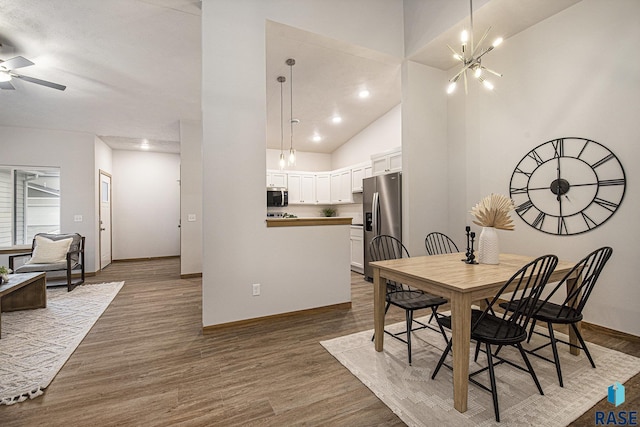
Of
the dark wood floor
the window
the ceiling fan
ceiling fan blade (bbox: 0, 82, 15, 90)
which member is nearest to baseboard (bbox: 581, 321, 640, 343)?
the dark wood floor

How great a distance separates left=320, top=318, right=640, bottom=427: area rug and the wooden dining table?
13 cm

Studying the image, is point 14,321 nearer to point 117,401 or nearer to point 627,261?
point 117,401

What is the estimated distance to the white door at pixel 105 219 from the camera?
20.4 feet

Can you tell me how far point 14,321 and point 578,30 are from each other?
6802 millimetres

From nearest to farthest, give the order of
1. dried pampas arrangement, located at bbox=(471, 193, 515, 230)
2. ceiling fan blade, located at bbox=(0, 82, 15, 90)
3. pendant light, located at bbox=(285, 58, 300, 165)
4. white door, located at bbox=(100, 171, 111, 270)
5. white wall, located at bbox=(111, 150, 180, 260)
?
dried pampas arrangement, located at bbox=(471, 193, 515, 230) → ceiling fan blade, located at bbox=(0, 82, 15, 90) → pendant light, located at bbox=(285, 58, 300, 165) → white door, located at bbox=(100, 171, 111, 270) → white wall, located at bbox=(111, 150, 180, 260)

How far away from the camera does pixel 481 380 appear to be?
2.02 m

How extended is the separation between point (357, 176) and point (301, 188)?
5.20 feet

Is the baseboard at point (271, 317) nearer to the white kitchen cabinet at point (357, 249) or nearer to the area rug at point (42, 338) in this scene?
the area rug at point (42, 338)

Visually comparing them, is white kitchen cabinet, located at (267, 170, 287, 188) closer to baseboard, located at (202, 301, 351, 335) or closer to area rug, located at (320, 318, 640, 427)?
baseboard, located at (202, 301, 351, 335)

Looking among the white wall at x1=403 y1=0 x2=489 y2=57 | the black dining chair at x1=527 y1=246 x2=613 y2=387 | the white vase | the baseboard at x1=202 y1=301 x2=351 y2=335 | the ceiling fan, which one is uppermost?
the white wall at x1=403 y1=0 x2=489 y2=57

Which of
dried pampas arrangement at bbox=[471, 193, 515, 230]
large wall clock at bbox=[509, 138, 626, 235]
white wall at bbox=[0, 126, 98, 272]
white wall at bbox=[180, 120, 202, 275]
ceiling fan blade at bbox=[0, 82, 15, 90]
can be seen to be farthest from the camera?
white wall at bbox=[180, 120, 202, 275]

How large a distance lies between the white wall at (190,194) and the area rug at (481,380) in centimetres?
392

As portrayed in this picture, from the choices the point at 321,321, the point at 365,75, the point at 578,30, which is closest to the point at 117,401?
the point at 321,321

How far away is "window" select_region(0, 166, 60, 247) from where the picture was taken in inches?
207
